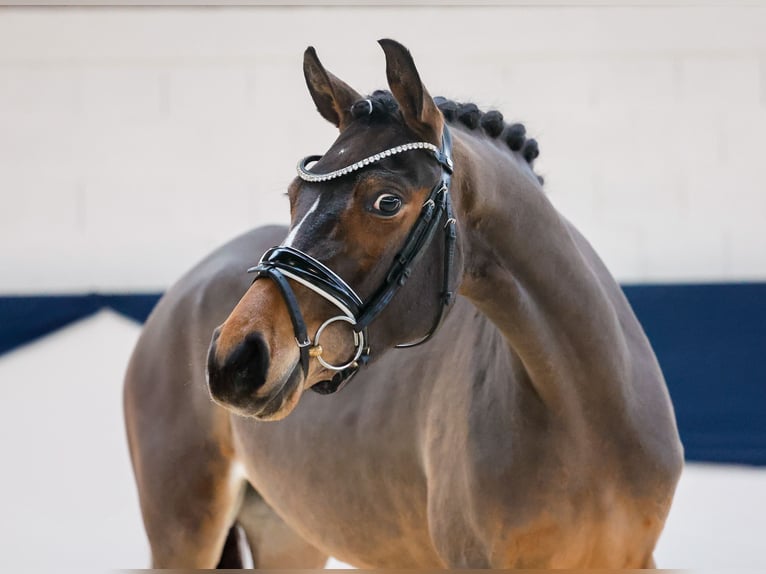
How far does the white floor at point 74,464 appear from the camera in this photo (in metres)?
4.14

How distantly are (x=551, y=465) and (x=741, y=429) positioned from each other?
2.45 meters

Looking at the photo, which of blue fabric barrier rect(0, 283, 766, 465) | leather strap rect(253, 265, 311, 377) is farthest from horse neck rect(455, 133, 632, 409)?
blue fabric barrier rect(0, 283, 766, 465)

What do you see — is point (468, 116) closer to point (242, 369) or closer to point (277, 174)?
point (242, 369)

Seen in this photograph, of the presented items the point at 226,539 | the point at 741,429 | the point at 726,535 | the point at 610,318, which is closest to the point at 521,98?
the point at 741,429

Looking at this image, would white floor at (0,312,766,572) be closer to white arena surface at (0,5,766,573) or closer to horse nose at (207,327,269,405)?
white arena surface at (0,5,766,573)

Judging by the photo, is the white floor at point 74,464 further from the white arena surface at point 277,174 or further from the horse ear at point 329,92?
the horse ear at point 329,92

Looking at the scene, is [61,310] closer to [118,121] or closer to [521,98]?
[118,121]

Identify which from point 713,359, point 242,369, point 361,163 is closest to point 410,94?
point 361,163

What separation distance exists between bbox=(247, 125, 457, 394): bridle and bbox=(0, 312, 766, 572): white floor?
2.76 m

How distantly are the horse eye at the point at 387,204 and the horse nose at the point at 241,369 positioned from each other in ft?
0.90

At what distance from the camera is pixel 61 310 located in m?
4.32

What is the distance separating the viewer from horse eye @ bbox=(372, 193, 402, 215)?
4.82 feet

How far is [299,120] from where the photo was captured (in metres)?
4.40

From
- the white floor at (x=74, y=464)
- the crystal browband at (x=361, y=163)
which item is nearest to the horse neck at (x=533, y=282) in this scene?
the crystal browband at (x=361, y=163)
